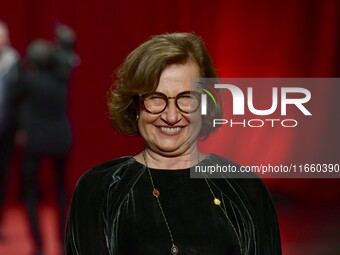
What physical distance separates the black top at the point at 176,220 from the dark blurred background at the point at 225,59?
8.56 feet

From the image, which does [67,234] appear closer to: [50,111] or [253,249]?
[253,249]

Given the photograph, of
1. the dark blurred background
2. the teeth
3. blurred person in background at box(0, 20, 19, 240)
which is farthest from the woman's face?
the dark blurred background

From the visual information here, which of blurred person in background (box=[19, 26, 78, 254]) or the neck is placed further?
blurred person in background (box=[19, 26, 78, 254])

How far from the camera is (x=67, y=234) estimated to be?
1445 millimetres

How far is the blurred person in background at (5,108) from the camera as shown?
12.2ft

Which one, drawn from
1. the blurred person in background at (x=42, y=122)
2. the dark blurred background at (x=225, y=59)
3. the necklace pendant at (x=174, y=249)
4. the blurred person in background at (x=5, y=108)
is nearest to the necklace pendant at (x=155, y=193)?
the necklace pendant at (x=174, y=249)

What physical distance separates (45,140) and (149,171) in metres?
2.14

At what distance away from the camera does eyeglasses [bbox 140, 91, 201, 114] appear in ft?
4.69

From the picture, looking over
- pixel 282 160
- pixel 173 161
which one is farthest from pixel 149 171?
pixel 282 160

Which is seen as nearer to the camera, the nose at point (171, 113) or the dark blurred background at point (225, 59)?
the nose at point (171, 113)

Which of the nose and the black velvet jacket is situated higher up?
the nose

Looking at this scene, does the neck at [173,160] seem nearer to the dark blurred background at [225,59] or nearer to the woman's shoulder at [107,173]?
the woman's shoulder at [107,173]

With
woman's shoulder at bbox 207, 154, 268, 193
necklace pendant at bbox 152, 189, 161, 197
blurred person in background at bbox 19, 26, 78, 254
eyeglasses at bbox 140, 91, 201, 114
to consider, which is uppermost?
blurred person in background at bbox 19, 26, 78, 254

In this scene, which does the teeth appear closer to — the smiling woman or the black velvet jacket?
the smiling woman
